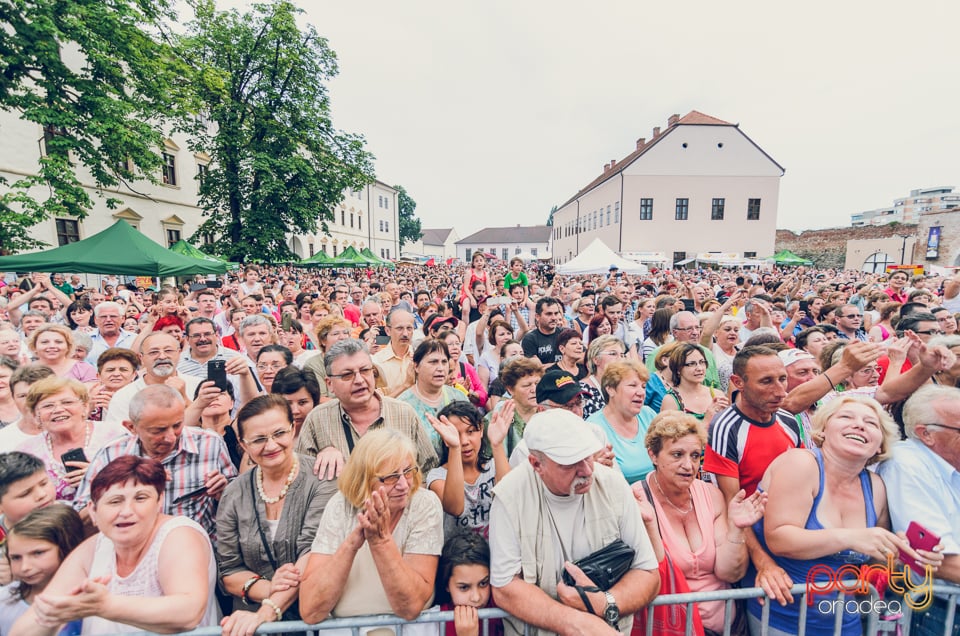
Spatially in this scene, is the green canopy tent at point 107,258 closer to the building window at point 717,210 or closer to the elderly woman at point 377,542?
the elderly woman at point 377,542

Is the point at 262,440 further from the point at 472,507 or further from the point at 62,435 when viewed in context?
the point at 62,435

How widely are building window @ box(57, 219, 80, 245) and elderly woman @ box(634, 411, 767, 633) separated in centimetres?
2323

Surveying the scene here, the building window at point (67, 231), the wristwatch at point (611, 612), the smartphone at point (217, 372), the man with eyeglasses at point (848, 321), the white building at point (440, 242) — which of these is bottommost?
the wristwatch at point (611, 612)

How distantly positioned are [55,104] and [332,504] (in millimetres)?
17098

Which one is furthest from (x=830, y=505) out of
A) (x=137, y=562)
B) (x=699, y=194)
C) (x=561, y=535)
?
(x=699, y=194)

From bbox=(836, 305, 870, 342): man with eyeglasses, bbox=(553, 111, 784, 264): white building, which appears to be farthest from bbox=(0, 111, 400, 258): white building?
bbox=(553, 111, 784, 264): white building

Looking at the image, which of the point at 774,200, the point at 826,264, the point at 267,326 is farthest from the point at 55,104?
the point at 826,264

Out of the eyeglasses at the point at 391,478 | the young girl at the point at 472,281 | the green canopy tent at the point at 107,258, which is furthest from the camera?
the green canopy tent at the point at 107,258

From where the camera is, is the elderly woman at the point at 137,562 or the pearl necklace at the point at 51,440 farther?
the pearl necklace at the point at 51,440

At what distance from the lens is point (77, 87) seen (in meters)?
12.8

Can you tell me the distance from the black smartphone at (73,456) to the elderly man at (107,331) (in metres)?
3.21

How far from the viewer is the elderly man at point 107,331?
531cm

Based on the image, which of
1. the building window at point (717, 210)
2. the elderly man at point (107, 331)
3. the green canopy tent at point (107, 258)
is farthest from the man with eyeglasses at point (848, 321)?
the building window at point (717, 210)

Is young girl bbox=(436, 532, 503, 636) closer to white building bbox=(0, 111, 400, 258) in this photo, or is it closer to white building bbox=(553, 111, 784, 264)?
white building bbox=(0, 111, 400, 258)
